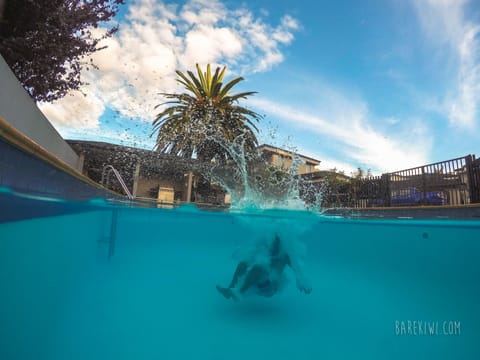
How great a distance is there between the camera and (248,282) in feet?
11.8

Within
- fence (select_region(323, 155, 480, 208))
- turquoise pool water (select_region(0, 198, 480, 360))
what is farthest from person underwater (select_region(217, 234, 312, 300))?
fence (select_region(323, 155, 480, 208))

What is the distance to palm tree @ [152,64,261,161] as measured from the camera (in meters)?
16.9

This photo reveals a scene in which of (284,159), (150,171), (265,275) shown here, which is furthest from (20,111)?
(284,159)

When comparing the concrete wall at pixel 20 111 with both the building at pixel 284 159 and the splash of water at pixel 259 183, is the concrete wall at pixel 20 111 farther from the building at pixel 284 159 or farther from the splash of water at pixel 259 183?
the building at pixel 284 159

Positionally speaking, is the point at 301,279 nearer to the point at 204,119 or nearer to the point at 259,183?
the point at 259,183

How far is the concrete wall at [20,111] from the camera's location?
405 centimetres

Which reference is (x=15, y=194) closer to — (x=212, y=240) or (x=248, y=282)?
(x=248, y=282)

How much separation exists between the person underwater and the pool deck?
18.2 ft

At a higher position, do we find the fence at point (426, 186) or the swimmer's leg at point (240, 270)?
the fence at point (426, 186)

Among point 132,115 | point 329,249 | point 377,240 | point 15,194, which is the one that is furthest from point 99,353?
point 329,249

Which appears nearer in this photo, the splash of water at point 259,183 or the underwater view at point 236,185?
the underwater view at point 236,185

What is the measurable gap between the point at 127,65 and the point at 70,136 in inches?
193

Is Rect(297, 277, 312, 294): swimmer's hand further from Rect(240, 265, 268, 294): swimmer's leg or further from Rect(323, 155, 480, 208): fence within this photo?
Rect(323, 155, 480, 208): fence

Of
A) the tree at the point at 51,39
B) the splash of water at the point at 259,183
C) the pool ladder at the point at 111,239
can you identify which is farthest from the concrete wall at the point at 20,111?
the splash of water at the point at 259,183
